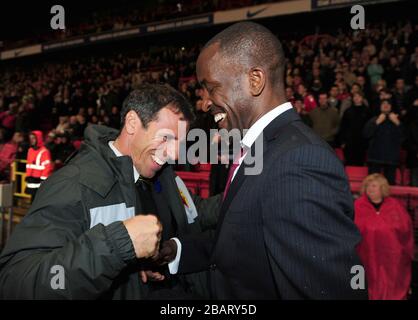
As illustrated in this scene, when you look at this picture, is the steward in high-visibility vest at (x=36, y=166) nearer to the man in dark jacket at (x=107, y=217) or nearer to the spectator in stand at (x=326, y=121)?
the spectator in stand at (x=326, y=121)

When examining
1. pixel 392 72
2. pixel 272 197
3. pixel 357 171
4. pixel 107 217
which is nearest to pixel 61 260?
pixel 107 217

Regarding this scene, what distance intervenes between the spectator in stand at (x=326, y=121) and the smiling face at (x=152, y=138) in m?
5.42

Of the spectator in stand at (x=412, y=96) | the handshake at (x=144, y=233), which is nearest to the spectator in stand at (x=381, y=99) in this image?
the spectator in stand at (x=412, y=96)

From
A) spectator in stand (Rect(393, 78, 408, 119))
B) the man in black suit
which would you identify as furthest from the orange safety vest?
the man in black suit

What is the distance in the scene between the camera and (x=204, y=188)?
6891 millimetres

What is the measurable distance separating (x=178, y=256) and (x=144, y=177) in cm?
45

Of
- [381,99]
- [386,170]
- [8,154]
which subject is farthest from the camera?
[8,154]

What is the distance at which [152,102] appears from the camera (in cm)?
212

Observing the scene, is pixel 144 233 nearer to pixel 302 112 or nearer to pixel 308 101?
pixel 302 112

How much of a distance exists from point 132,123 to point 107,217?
0.55m

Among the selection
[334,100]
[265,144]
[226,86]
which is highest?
[334,100]

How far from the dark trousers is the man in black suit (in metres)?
5.45

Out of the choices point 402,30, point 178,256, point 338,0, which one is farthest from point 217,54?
point 338,0

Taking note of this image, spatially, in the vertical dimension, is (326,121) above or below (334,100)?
below
